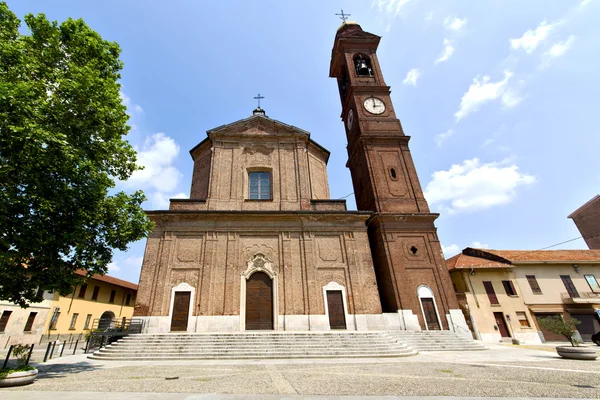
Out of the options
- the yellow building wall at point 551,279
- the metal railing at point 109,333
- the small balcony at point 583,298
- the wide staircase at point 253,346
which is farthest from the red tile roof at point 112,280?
the small balcony at point 583,298

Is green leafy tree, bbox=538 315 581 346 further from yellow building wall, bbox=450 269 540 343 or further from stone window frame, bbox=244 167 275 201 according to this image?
stone window frame, bbox=244 167 275 201

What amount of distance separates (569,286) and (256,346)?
24.3 metres

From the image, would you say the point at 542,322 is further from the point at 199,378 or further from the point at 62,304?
the point at 62,304

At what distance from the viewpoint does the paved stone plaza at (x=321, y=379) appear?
5.43 meters

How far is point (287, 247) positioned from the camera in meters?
15.6

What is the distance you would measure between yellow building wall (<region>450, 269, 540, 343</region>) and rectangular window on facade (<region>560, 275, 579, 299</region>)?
3.93m

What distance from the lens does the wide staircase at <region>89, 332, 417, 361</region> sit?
34.8 feet

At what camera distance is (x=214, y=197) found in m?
16.9

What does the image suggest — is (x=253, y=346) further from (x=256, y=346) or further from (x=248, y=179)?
(x=248, y=179)

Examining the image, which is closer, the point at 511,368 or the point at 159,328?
the point at 511,368

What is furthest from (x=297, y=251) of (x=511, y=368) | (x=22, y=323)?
(x=22, y=323)

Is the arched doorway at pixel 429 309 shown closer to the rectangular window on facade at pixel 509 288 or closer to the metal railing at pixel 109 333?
the rectangular window on facade at pixel 509 288

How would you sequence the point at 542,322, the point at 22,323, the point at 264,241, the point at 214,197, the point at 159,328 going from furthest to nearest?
the point at 22,323
the point at 214,197
the point at 264,241
the point at 159,328
the point at 542,322

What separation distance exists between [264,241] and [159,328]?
6.72 meters
